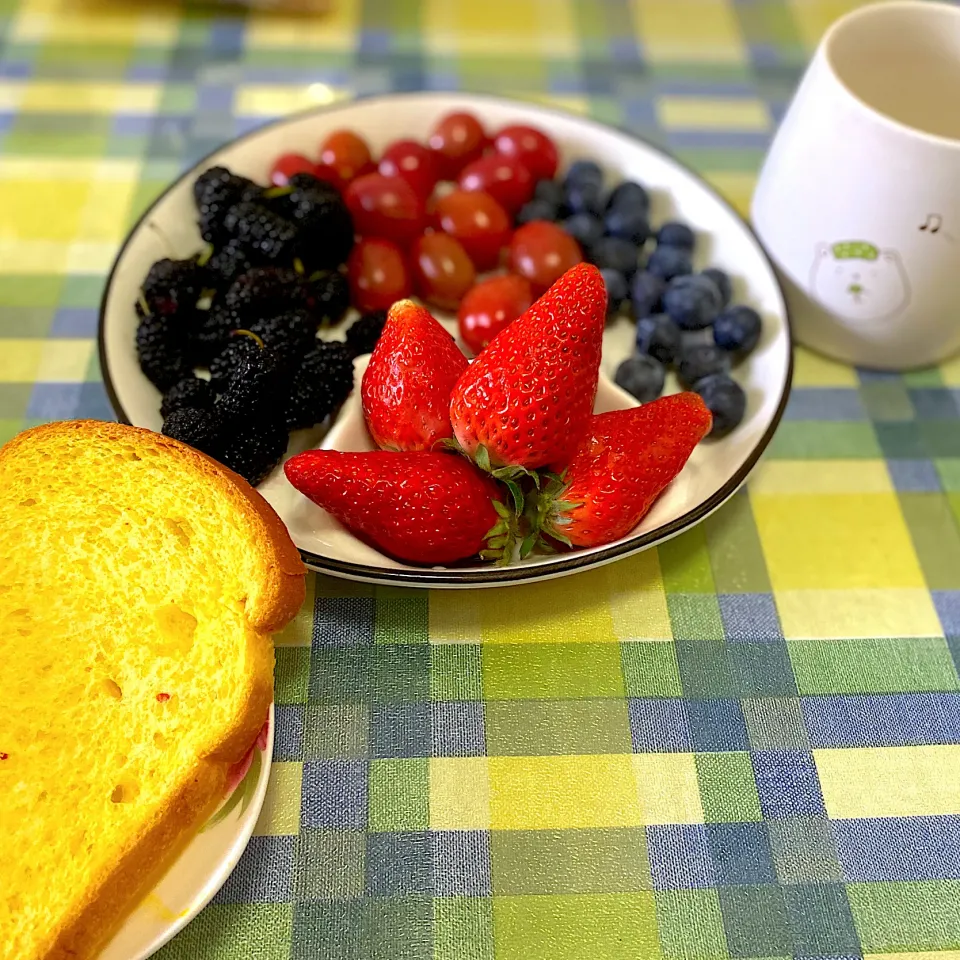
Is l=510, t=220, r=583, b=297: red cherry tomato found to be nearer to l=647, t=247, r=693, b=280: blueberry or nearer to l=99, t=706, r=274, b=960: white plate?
l=647, t=247, r=693, b=280: blueberry

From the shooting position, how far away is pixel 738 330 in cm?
111

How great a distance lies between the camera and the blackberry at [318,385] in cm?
99

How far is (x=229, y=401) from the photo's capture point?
3.09ft

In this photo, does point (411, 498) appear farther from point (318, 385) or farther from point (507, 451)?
point (318, 385)

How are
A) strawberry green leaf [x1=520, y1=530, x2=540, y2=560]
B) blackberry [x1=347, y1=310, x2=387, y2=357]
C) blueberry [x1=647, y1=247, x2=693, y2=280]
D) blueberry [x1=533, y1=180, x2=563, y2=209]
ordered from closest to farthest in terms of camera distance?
strawberry green leaf [x1=520, y1=530, x2=540, y2=560] < blackberry [x1=347, y1=310, x2=387, y2=357] < blueberry [x1=647, y1=247, x2=693, y2=280] < blueberry [x1=533, y1=180, x2=563, y2=209]

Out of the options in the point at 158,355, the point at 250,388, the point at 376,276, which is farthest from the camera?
the point at 376,276

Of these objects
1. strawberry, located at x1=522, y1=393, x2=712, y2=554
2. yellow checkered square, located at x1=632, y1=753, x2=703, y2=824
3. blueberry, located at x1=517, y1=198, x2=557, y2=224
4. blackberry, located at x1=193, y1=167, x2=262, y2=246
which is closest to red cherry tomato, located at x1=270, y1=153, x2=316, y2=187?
blackberry, located at x1=193, y1=167, x2=262, y2=246

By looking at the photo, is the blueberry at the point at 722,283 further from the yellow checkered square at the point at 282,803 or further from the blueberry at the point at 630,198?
the yellow checkered square at the point at 282,803

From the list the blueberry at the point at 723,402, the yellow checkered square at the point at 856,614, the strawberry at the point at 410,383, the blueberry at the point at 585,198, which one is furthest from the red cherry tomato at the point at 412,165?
the yellow checkered square at the point at 856,614

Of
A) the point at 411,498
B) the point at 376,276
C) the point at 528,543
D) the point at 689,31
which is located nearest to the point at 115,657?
the point at 411,498

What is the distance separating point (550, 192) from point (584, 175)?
56 mm

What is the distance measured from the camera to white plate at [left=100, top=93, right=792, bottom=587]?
878 millimetres

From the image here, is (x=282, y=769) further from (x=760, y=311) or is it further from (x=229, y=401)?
(x=760, y=311)

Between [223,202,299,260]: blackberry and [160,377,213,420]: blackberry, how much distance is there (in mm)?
221
